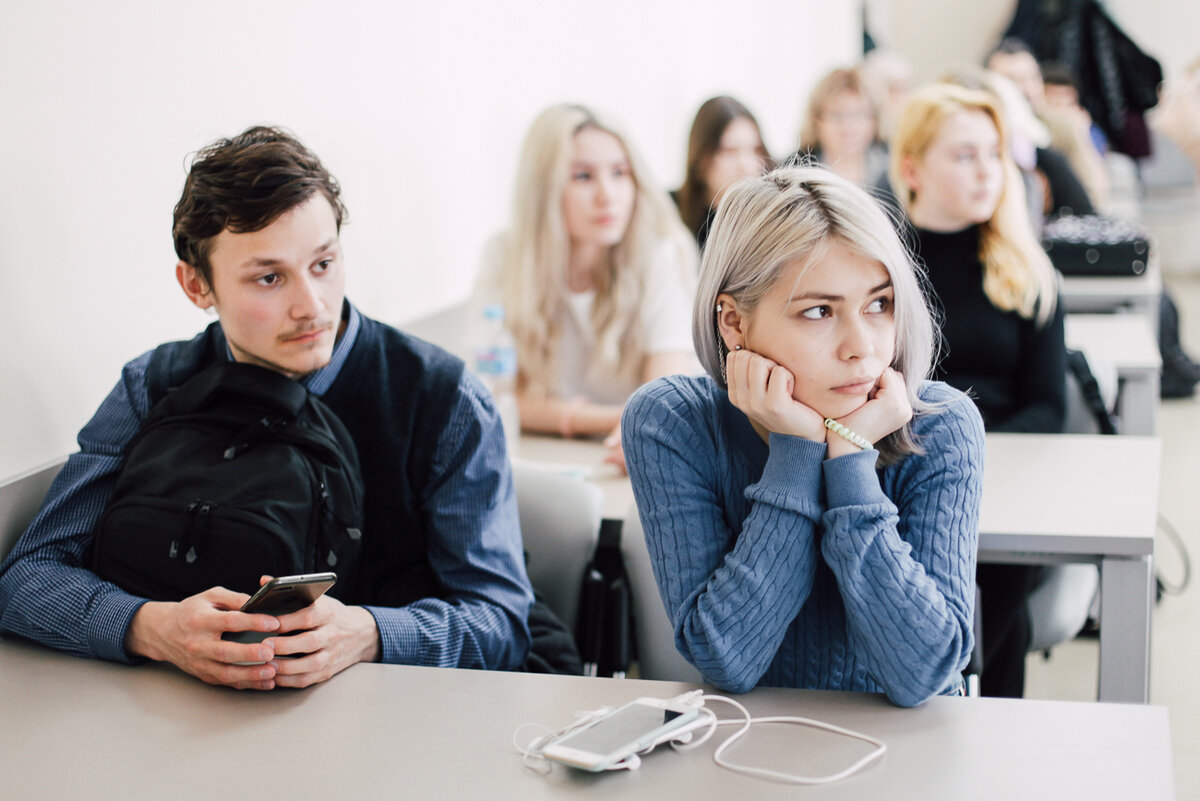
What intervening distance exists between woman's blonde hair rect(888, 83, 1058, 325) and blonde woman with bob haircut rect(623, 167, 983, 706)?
1.30 metres

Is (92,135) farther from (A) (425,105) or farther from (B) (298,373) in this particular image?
(A) (425,105)

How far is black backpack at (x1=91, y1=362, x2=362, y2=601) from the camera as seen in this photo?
1448 mm

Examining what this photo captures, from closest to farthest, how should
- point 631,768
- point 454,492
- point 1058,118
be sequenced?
point 631,768 → point 454,492 → point 1058,118

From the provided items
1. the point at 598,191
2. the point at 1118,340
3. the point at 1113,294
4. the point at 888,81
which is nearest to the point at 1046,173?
the point at 1113,294

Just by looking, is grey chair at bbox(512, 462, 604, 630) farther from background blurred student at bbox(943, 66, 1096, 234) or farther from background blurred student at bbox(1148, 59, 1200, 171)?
background blurred student at bbox(1148, 59, 1200, 171)

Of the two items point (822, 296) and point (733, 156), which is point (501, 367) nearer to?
point (822, 296)

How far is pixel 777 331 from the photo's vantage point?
4.56 ft

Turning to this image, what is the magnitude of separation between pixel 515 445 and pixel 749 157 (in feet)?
5.74

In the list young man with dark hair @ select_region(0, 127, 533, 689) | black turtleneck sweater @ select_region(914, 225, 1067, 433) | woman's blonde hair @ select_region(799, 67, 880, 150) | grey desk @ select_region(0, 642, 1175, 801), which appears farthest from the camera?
woman's blonde hair @ select_region(799, 67, 880, 150)

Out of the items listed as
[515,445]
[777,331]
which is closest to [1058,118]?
[515,445]

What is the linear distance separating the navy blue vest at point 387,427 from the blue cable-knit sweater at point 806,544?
1.20 ft

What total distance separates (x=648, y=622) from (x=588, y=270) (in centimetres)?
140

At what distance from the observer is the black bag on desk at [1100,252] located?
395 cm

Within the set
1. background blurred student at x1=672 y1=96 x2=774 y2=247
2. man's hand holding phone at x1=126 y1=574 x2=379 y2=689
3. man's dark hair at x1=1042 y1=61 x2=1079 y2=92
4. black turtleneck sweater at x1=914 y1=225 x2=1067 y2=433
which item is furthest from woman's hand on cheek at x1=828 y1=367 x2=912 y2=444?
man's dark hair at x1=1042 y1=61 x2=1079 y2=92
